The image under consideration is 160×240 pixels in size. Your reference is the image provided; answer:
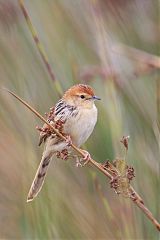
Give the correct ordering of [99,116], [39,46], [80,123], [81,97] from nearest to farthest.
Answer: [39,46]
[99,116]
[80,123]
[81,97]

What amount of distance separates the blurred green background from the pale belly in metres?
0.31

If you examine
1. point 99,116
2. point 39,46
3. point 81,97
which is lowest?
point 99,116

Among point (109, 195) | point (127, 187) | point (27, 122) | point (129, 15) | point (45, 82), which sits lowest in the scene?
point (127, 187)

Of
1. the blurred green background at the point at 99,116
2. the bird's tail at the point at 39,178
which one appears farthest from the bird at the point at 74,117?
the blurred green background at the point at 99,116

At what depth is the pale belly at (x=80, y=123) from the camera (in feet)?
7.36

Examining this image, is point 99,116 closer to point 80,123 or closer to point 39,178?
point 39,178

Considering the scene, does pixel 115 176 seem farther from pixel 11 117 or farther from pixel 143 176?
pixel 11 117

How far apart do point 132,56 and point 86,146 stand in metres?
0.31

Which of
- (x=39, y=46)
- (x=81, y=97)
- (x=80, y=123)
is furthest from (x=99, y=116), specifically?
(x=81, y=97)

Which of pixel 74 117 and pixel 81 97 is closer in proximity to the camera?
pixel 74 117

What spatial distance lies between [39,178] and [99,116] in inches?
13.9

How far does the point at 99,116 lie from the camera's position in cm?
174

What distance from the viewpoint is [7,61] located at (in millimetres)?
1678

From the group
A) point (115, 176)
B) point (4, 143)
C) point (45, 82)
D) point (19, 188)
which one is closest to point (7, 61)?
point (45, 82)
